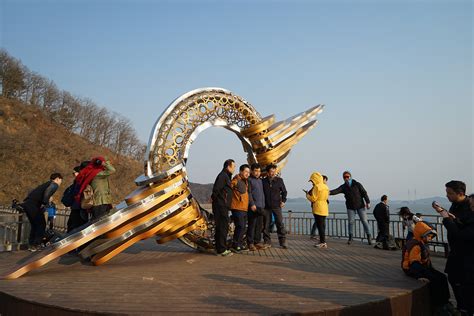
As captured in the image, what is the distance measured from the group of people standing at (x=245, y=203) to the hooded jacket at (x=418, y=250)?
3.62 meters

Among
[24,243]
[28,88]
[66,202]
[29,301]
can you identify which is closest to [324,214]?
[66,202]

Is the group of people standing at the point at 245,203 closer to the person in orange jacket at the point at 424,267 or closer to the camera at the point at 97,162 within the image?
the camera at the point at 97,162

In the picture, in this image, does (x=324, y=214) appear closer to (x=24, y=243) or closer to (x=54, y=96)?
(x=24, y=243)

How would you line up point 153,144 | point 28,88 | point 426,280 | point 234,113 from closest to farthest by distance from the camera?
point 426,280
point 153,144
point 234,113
point 28,88

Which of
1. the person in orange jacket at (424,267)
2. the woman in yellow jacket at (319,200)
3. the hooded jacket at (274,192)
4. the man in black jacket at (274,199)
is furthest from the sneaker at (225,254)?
the person in orange jacket at (424,267)

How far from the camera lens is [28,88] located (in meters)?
63.3

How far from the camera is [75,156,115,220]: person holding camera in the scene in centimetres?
771

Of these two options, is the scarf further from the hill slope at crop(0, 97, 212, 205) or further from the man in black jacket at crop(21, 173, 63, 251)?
the hill slope at crop(0, 97, 212, 205)

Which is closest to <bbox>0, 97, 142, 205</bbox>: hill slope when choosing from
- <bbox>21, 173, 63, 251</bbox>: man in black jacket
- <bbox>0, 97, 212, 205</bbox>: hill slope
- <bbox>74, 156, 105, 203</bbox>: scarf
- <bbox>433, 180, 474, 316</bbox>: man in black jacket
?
<bbox>0, 97, 212, 205</bbox>: hill slope

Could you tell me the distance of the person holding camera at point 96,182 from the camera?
771 cm

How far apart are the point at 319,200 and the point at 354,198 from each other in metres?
1.76

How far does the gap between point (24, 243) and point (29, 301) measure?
633 centimetres

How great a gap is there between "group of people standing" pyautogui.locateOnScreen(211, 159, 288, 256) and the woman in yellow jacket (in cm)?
74

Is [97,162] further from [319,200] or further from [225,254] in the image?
[319,200]
